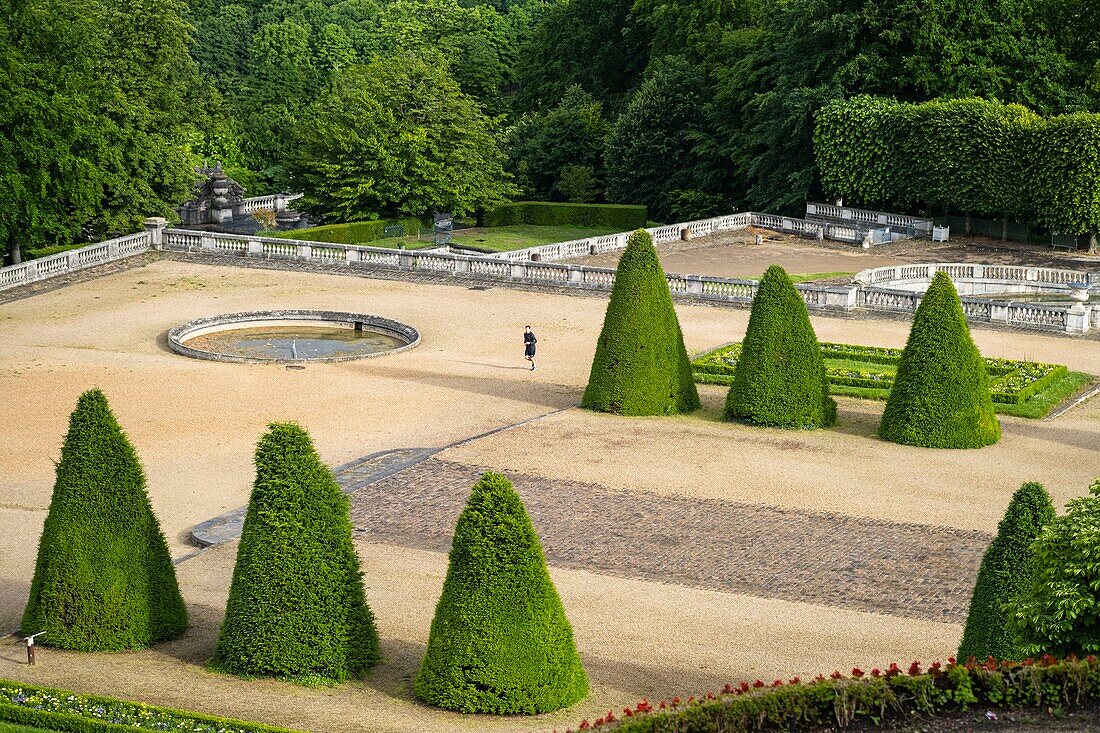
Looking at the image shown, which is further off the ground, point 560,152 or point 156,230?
point 560,152

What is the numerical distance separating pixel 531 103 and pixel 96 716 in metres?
85.6

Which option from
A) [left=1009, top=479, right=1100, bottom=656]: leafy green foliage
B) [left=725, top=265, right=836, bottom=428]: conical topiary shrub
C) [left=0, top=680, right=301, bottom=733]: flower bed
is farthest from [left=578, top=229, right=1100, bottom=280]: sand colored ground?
[left=0, top=680, right=301, bottom=733]: flower bed

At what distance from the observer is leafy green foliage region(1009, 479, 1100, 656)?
19500 mm

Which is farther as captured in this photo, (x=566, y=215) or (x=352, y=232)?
(x=566, y=215)

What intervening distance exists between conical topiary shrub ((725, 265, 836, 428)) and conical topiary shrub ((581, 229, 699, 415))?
1802 mm

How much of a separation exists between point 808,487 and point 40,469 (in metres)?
16.2

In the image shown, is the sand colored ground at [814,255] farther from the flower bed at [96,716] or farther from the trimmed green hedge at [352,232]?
the flower bed at [96,716]

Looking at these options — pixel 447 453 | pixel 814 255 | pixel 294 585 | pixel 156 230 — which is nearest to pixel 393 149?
pixel 156 230

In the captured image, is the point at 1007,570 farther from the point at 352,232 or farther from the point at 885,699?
the point at 352,232

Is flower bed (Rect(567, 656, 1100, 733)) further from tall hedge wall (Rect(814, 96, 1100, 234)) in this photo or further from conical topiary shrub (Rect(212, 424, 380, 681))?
tall hedge wall (Rect(814, 96, 1100, 234))

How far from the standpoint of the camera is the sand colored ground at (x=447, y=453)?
917 inches

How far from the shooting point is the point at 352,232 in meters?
73.3

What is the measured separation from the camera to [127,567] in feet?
78.9

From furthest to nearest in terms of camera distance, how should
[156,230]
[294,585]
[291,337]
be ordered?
[156,230] → [291,337] → [294,585]
